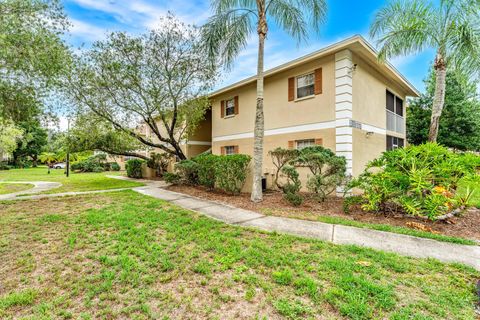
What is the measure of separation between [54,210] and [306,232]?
725 cm

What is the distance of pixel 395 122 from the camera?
13094 mm

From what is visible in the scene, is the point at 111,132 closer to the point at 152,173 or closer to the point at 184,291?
the point at 152,173

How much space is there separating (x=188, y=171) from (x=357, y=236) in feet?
27.3

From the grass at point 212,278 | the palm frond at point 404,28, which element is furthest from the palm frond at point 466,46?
the grass at point 212,278

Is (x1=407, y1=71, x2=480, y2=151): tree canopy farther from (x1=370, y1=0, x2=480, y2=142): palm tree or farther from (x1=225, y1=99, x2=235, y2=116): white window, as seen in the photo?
(x1=225, y1=99, x2=235, y2=116): white window

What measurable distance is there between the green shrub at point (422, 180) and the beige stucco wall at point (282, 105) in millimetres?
3808

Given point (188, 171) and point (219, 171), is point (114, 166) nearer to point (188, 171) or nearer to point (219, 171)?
point (188, 171)

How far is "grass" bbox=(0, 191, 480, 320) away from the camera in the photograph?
2.56m

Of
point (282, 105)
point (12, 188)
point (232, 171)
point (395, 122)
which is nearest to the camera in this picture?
point (232, 171)

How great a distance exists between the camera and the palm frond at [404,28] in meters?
7.84

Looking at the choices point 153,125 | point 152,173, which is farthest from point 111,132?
point 152,173

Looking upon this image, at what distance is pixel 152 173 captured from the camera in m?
18.2

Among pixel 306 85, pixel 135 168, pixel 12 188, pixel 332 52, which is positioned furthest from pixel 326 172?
pixel 12 188

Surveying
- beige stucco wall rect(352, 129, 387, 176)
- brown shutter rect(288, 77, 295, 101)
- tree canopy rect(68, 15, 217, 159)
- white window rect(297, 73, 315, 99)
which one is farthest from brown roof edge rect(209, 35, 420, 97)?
beige stucco wall rect(352, 129, 387, 176)
